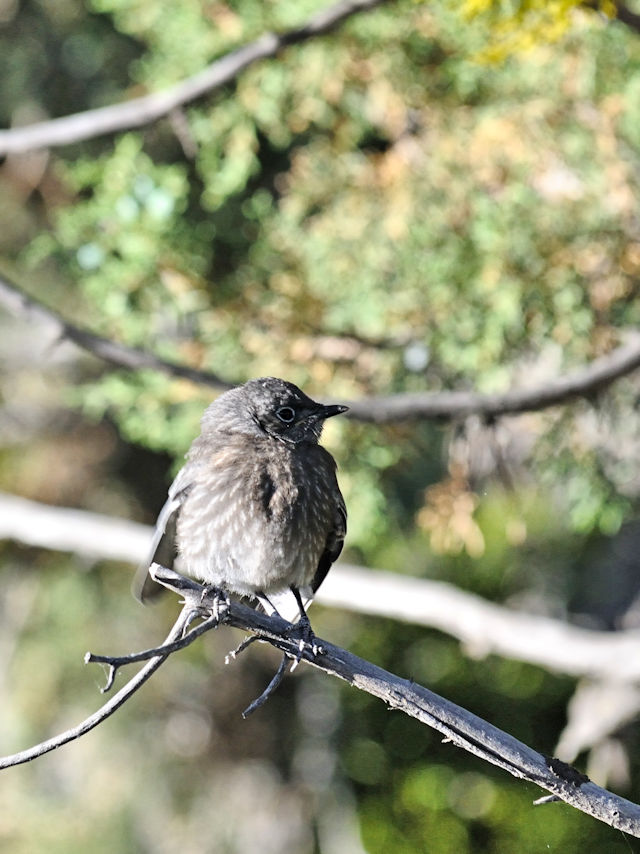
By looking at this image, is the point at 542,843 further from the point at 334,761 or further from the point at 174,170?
the point at 174,170

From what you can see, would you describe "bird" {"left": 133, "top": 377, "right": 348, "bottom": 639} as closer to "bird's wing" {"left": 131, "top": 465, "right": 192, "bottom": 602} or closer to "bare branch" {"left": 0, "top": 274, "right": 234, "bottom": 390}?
"bird's wing" {"left": 131, "top": 465, "right": 192, "bottom": 602}

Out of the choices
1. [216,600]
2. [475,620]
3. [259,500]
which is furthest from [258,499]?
[475,620]

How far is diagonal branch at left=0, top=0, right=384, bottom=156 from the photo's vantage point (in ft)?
15.6

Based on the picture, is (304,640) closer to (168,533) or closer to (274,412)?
(274,412)

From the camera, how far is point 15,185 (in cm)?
730

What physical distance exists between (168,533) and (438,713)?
136cm

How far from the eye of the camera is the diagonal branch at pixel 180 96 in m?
4.76

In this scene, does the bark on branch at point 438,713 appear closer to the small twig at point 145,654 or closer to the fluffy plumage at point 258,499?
the small twig at point 145,654

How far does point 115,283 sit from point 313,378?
102 cm

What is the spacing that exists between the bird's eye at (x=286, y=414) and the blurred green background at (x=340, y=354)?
1.47m

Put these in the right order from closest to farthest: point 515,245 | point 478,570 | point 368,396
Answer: point 515,245 < point 368,396 < point 478,570

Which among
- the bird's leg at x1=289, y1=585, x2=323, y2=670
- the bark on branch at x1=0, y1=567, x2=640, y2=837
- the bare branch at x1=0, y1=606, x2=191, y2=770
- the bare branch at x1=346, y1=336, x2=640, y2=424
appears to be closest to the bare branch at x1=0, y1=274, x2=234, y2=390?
the bare branch at x1=346, y1=336, x2=640, y2=424

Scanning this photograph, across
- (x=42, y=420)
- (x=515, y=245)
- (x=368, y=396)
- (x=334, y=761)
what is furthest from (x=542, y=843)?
(x=42, y=420)

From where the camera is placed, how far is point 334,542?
138 inches
